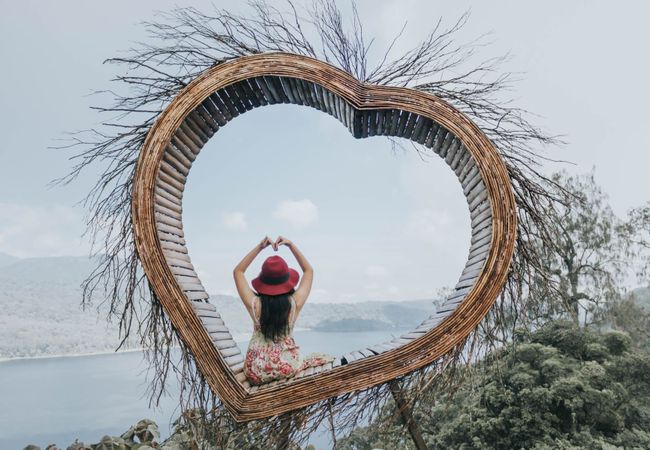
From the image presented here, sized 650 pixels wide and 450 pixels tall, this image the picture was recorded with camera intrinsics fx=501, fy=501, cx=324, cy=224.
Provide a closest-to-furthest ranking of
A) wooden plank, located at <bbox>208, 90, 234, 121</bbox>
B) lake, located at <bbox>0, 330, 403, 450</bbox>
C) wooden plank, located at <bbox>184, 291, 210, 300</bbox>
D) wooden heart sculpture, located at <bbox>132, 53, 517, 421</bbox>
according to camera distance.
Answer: wooden heart sculpture, located at <bbox>132, 53, 517, 421</bbox>
wooden plank, located at <bbox>184, 291, 210, 300</bbox>
wooden plank, located at <bbox>208, 90, 234, 121</bbox>
lake, located at <bbox>0, 330, 403, 450</bbox>

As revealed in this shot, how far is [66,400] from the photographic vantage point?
16766 millimetres

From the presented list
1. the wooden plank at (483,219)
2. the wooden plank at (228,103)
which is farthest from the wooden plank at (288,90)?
the wooden plank at (483,219)

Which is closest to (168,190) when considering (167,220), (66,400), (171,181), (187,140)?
(171,181)

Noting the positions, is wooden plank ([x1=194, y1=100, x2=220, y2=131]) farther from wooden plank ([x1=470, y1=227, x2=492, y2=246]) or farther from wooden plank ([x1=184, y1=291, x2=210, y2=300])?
wooden plank ([x1=470, y1=227, x2=492, y2=246])

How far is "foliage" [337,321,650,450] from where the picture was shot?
4.59 meters

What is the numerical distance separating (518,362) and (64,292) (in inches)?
1250

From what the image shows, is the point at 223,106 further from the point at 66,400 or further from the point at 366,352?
the point at 66,400

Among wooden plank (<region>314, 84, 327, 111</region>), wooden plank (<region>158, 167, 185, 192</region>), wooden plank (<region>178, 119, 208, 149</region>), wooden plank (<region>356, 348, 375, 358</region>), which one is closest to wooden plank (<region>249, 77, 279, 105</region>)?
wooden plank (<region>314, 84, 327, 111</region>)

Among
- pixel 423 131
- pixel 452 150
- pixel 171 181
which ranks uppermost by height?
pixel 423 131

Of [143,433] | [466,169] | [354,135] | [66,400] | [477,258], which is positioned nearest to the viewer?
[477,258]

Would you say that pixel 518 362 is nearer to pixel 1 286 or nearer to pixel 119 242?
pixel 119 242

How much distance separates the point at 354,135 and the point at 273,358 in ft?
3.73

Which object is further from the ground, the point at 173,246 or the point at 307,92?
the point at 307,92

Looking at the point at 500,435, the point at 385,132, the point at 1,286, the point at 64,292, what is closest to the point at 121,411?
the point at 500,435
